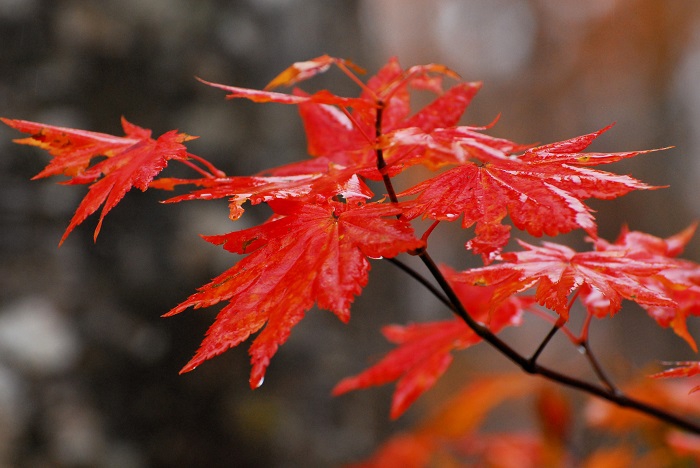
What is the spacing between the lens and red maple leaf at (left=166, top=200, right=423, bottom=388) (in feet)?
1.15

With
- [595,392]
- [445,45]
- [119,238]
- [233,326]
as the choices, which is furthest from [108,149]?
[445,45]

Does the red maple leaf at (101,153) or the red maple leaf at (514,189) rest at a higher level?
the red maple leaf at (514,189)

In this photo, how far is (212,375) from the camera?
117 cm

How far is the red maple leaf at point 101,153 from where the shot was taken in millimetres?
409

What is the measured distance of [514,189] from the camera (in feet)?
1.29

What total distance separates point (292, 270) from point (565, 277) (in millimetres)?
184

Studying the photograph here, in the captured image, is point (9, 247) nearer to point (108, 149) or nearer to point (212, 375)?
point (212, 375)

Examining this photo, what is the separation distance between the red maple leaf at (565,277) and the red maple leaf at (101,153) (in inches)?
8.8

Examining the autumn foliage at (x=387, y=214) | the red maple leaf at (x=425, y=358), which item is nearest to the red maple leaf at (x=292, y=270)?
the autumn foliage at (x=387, y=214)

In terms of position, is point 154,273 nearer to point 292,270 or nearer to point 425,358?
point 425,358

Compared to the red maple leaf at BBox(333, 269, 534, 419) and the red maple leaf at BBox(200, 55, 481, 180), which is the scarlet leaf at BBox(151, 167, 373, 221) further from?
the red maple leaf at BBox(333, 269, 534, 419)

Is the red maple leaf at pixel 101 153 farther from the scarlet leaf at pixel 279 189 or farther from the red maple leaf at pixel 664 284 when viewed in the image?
the red maple leaf at pixel 664 284

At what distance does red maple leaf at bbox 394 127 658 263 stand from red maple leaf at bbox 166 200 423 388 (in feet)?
0.14

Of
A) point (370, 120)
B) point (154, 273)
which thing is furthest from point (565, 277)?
point (154, 273)
